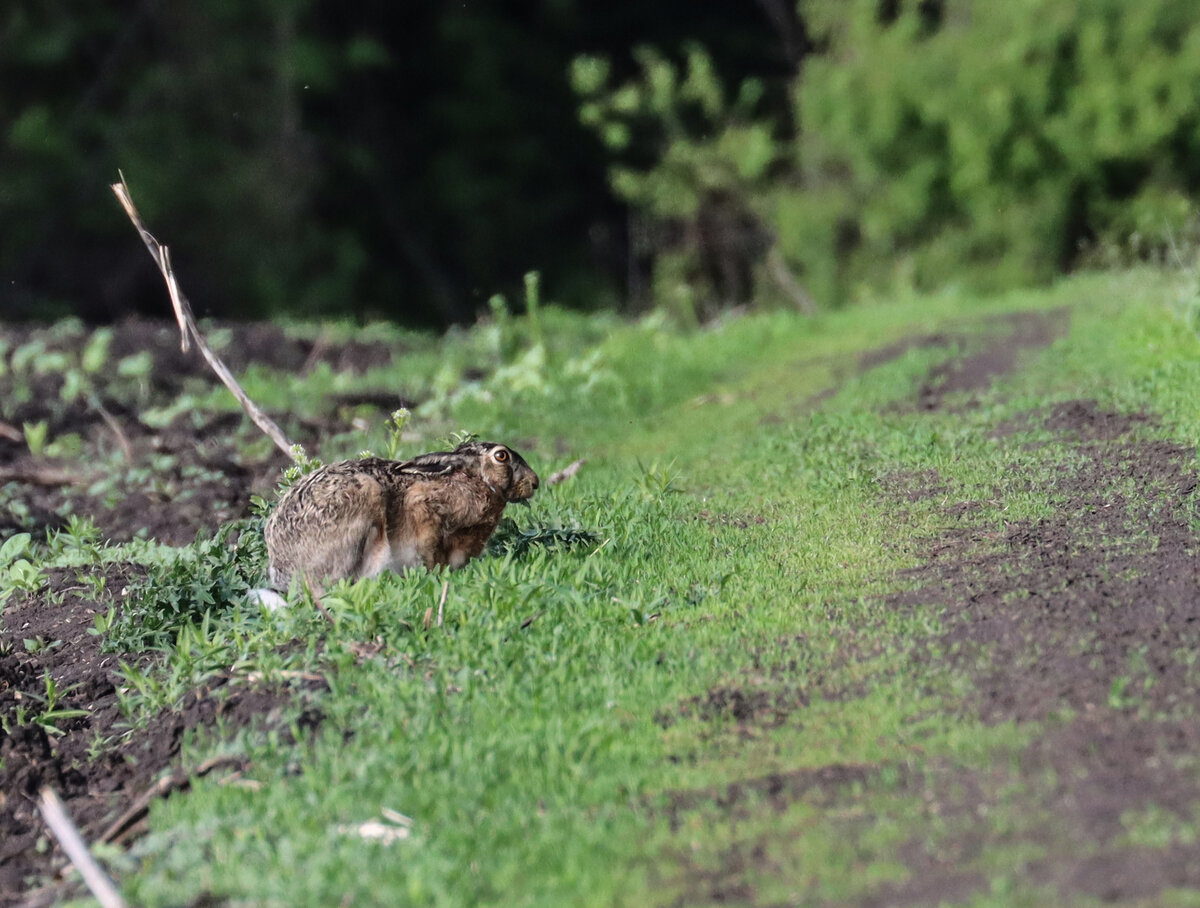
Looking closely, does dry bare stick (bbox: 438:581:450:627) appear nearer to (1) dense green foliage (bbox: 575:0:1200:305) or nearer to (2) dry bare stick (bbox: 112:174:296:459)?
(2) dry bare stick (bbox: 112:174:296:459)

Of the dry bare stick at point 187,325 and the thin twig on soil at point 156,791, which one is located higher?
the dry bare stick at point 187,325

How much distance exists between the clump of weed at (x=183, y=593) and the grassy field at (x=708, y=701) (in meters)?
0.02

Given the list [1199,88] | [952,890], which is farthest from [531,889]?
[1199,88]

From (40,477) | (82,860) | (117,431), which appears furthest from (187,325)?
(117,431)

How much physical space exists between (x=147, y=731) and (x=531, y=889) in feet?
5.77

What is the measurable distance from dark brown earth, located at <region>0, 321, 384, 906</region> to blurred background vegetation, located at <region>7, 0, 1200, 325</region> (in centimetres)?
755

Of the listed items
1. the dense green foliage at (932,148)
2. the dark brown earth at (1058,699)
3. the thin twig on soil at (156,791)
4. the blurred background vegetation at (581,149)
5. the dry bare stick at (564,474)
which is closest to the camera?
the dark brown earth at (1058,699)

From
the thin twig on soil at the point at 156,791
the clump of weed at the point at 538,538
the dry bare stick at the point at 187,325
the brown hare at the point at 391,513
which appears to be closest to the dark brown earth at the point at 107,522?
the thin twig on soil at the point at 156,791

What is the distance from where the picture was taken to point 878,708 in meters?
4.04

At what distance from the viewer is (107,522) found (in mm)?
7645

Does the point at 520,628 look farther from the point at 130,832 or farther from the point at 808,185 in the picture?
the point at 808,185

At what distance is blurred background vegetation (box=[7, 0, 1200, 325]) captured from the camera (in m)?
17.2

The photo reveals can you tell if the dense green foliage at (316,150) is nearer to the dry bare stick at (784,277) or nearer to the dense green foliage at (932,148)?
the dense green foliage at (932,148)

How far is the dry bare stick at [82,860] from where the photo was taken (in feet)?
11.2
